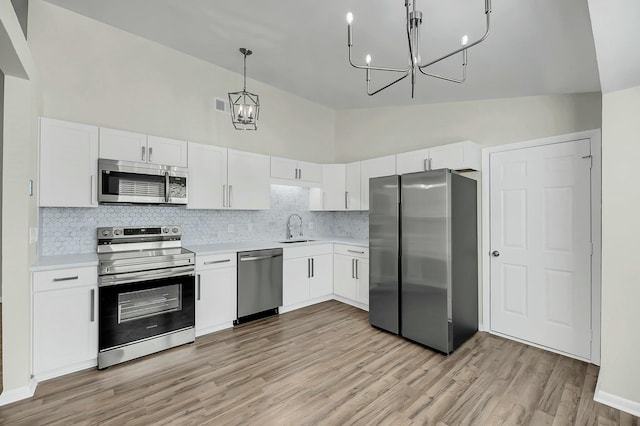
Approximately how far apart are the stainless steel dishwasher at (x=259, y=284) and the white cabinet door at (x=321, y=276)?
0.59 meters

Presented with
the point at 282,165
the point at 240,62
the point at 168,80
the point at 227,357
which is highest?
the point at 240,62

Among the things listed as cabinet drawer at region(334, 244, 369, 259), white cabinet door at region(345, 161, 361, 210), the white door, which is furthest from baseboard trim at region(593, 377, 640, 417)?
white cabinet door at region(345, 161, 361, 210)

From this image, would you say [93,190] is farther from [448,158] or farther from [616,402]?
[616,402]

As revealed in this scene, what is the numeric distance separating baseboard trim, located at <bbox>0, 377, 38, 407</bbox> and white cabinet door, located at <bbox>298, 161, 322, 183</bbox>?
3.57 metres

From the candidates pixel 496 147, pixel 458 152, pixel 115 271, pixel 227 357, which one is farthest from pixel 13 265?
pixel 496 147

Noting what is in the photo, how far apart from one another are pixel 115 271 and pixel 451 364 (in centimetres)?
319

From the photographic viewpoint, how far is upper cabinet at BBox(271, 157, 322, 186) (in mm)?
4332

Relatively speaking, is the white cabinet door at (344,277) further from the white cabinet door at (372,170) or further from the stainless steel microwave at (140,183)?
the stainless steel microwave at (140,183)

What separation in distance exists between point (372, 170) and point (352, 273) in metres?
1.54

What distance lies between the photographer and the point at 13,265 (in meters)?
2.22

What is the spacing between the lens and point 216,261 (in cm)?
340

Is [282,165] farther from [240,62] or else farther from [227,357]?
[227,357]

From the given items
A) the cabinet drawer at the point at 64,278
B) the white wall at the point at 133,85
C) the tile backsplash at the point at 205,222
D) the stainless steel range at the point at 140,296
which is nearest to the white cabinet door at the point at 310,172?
the tile backsplash at the point at 205,222

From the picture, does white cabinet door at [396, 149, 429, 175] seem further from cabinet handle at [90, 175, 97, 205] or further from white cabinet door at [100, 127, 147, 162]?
cabinet handle at [90, 175, 97, 205]
